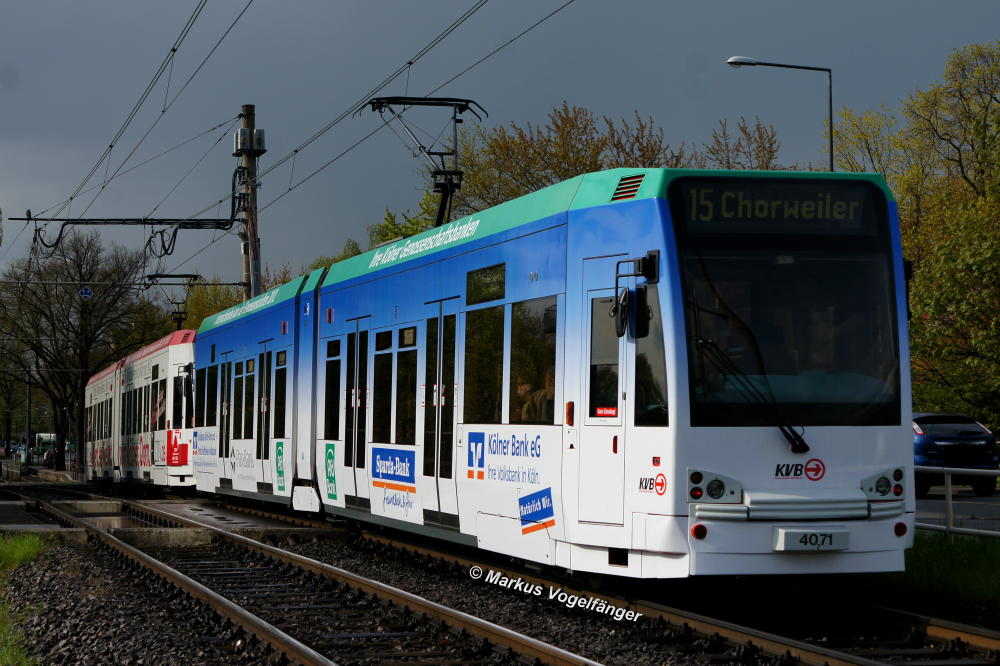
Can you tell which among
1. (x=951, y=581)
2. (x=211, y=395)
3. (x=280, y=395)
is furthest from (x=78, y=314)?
(x=951, y=581)

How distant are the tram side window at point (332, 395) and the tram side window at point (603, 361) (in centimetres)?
657

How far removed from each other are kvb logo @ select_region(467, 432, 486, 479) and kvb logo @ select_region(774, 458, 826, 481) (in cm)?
311

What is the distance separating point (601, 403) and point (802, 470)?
153cm

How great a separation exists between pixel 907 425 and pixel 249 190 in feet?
77.6

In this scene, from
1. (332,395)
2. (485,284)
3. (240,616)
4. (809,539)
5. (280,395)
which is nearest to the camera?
(809,539)

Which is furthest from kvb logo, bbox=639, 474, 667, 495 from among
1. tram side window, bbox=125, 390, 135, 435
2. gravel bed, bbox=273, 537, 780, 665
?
tram side window, bbox=125, 390, 135, 435

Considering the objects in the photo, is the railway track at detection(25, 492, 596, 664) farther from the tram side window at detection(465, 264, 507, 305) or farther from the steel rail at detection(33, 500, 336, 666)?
→ the tram side window at detection(465, 264, 507, 305)

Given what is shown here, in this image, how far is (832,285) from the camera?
32.1 ft

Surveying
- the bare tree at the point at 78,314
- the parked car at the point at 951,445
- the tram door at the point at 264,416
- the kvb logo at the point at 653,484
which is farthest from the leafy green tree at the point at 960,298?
the bare tree at the point at 78,314

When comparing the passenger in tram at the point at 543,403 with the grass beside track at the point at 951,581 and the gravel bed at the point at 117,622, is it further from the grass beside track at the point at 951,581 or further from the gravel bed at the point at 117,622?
the grass beside track at the point at 951,581

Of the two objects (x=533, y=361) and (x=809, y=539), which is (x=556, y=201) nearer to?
(x=533, y=361)

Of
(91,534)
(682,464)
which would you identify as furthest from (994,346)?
(682,464)

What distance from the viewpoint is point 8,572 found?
14.1 m

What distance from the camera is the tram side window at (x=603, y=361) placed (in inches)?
388
